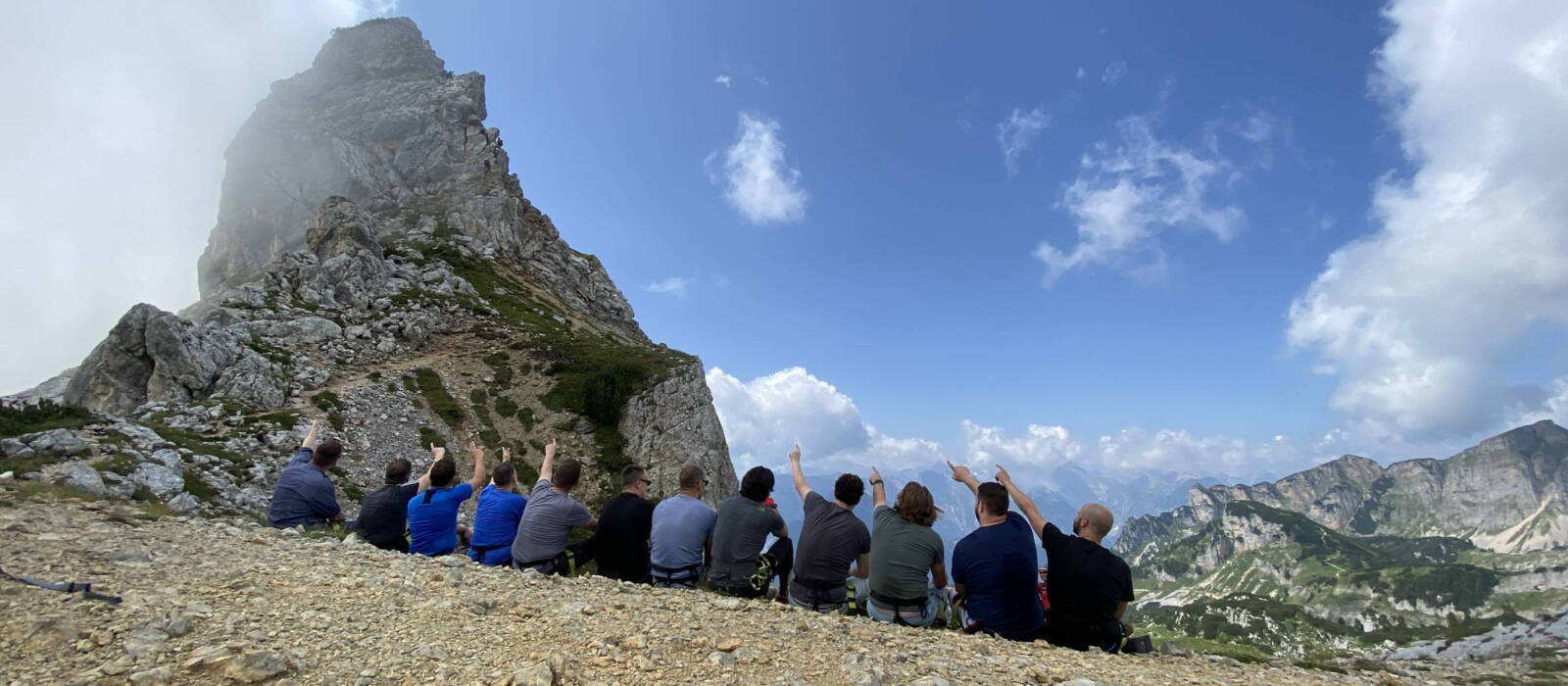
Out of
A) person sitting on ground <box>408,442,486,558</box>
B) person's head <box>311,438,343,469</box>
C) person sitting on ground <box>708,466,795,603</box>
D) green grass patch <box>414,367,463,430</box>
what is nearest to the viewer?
person sitting on ground <box>708,466,795,603</box>

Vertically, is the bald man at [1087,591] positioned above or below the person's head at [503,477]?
below

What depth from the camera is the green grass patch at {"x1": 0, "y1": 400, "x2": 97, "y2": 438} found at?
20.6 m

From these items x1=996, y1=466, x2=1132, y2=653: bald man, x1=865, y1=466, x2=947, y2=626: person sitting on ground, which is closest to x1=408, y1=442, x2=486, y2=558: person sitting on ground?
x1=865, y1=466, x2=947, y2=626: person sitting on ground

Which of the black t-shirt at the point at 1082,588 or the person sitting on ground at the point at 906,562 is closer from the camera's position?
the black t-shirt at the point at 1082,588

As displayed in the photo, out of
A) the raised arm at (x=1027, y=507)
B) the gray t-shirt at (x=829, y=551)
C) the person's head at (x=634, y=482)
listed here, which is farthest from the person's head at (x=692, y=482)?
the raised arm at (x=1027, y=507)

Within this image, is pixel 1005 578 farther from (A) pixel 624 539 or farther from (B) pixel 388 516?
(B) pixel 388 516

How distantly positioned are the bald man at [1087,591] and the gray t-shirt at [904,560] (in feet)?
5.54

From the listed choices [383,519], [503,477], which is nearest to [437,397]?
[383,519]

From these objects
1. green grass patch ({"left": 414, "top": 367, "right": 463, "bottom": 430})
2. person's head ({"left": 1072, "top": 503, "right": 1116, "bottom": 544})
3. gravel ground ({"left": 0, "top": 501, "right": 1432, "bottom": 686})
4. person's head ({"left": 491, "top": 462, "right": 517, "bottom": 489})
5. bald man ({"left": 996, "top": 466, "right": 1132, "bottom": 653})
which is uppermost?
green grass patch ({"left": 414, "top": 367, "right": 463, "bottom": 430})

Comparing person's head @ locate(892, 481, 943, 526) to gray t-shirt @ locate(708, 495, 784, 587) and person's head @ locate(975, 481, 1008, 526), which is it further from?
gray t-shirt @ locate(708, 495, 784, 587)

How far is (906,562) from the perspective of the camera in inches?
378

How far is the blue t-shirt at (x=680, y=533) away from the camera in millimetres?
11211

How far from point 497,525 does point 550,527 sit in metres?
1.54

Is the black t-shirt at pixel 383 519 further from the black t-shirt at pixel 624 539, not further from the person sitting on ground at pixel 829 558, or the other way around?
the person sitting on ground at pixel 829 558
